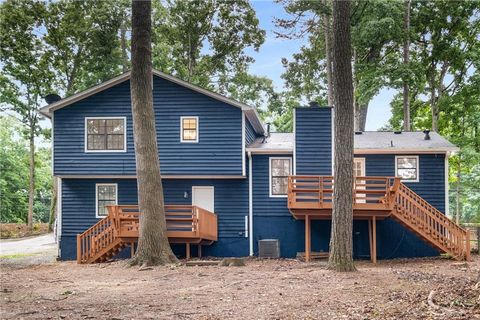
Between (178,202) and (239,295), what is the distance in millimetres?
10824

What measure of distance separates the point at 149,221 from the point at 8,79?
22400 millimetres

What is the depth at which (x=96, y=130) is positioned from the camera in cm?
1947

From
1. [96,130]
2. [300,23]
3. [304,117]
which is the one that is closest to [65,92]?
[96,130]

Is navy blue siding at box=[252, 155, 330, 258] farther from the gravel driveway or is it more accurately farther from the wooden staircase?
the gravel driveway

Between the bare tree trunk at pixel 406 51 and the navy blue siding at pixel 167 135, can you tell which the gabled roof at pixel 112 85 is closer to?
the navy blue siding at pixel 167 135

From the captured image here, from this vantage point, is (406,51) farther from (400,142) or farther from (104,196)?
(104,196)

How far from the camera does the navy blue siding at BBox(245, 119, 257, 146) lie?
19688mm

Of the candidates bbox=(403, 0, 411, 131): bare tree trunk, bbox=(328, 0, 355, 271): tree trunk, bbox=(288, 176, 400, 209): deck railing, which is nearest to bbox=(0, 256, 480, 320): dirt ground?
bbox=(328, 0, 355, 271): tree trunk

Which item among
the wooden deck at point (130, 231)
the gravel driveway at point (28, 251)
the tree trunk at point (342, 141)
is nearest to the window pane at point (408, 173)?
the tree trunk at point (342, 141)

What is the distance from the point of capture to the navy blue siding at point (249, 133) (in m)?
19.7

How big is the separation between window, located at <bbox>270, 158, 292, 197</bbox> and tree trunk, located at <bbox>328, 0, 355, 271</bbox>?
6344 millimetres

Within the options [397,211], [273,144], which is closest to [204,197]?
[273,144]

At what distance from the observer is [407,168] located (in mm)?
19219

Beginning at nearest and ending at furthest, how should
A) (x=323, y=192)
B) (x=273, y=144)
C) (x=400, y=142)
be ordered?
(x=323, y=192) < (x=400, y=142) < (x=273, y=144)
